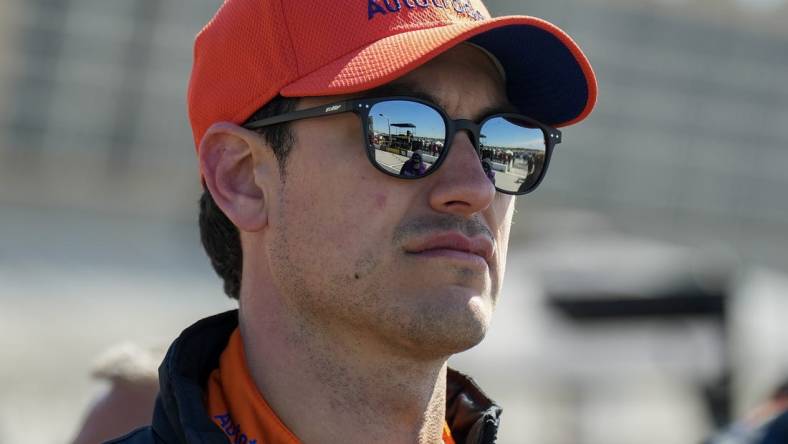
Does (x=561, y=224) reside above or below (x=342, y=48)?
above

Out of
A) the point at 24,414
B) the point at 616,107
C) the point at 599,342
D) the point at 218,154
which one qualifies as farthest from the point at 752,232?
the point at 218,154

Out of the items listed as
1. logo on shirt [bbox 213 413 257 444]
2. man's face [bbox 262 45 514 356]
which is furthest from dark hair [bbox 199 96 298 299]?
logo on shirt [bbox 213 413 257 444]

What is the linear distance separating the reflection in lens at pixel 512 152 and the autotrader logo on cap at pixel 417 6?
262 millimetres

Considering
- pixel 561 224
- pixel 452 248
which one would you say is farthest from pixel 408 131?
pixel 561 224

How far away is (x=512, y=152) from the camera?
100 inches

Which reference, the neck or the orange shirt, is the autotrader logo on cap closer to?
the neck

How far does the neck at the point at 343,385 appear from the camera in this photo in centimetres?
239

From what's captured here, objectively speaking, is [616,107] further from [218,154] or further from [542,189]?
[218,154]

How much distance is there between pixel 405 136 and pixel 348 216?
202 mm

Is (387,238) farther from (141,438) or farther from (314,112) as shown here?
(141,438)

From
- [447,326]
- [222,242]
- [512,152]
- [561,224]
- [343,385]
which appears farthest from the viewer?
[561,224]

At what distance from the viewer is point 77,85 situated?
2342 centimetres

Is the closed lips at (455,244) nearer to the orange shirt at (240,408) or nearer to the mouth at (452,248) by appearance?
the mouth at (452,248)

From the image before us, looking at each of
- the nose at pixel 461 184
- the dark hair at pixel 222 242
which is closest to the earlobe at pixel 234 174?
the dark hair at pixel 222 242
